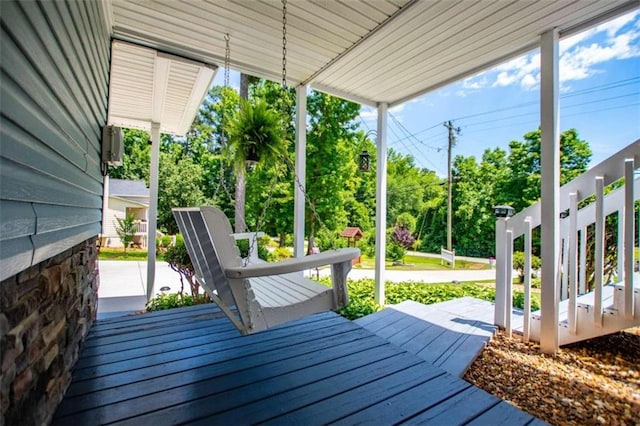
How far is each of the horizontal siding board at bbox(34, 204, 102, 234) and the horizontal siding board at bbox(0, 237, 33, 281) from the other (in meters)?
0.10

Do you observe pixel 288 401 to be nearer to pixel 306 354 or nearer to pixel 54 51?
pixel 306 354

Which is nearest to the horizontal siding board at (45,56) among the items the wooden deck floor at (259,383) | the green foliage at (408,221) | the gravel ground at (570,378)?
the wooden deck floor at (259,383)

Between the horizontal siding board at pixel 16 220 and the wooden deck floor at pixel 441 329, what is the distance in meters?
2.45

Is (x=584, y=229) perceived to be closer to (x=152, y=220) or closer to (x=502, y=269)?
(x=502, y=269)

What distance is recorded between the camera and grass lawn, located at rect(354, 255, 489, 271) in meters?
11.3

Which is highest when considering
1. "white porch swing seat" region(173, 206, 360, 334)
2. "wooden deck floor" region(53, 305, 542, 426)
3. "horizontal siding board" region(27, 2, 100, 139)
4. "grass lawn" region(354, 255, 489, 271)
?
"horizontal siding board" region(27, 2, 100, 139)

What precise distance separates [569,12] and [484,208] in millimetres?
10657

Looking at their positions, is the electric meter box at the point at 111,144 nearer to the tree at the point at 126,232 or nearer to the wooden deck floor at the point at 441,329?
the wooden deck floor at the point at 441,329

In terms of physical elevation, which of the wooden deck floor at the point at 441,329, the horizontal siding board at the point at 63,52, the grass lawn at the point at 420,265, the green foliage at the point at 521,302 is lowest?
the grass lawn at the point at 420,265

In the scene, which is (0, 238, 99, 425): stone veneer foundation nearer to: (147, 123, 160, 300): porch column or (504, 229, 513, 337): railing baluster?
(147, 123, 160, 300): porch column

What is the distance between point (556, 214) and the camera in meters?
2.55

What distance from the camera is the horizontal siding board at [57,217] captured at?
0.94 m

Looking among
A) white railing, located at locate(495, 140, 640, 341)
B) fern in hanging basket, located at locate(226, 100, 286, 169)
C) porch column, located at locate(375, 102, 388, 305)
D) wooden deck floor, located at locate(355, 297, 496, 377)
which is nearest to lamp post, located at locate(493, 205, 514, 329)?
white railing, located at locate(495, 140, 640, 341)

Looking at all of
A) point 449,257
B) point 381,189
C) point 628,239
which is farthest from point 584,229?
point 449,257
